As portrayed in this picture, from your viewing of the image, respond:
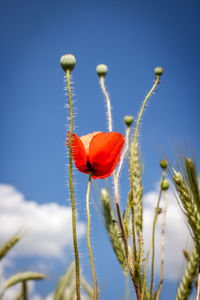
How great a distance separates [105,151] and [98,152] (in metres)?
0.02

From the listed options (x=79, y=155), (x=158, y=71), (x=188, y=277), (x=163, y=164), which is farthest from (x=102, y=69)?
(x=188, y=277)

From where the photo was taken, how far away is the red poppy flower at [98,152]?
859 mm

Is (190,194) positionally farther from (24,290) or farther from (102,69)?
(24,290)

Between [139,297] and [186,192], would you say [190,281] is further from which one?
[139,297]

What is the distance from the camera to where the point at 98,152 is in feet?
2.89

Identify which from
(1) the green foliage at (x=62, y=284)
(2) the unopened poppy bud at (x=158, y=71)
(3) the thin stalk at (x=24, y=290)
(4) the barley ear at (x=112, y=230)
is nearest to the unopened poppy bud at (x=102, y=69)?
(2) the unopened poppy bud at (x=158, y=71)

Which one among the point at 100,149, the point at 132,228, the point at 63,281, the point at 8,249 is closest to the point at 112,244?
the point at 63,281

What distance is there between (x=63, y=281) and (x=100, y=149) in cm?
90

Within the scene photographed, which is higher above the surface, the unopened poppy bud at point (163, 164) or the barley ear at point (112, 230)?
the unopened poppy bud at point (163, 164)

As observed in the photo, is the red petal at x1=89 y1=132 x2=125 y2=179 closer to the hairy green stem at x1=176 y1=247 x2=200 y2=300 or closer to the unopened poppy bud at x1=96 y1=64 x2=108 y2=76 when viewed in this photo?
the unopened poppy bud at x1=96 y1=64 x2=108 y2=76

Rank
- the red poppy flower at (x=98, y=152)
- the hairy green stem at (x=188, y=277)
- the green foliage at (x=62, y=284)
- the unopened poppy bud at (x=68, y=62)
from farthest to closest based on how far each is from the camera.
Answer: the green foliage at (x=62, y=284) < the hairy green stem at (x=188, y=277) < the red poppy flower at (x=98, y=152) < the unopened poppy bud at (x=68, y=62)

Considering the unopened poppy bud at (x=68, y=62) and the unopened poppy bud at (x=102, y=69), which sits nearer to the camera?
the unopened poppy bud at (x=68, y=62)

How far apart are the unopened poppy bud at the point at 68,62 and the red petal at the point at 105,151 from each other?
0.63 feet

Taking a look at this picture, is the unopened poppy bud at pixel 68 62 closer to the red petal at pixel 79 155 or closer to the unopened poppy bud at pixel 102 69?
the red petal at pixel 79 155
